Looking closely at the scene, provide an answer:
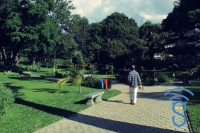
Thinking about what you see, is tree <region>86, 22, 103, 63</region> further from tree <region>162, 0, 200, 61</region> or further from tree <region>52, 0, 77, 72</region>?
tree <region>162, 0, 200, 61</region>

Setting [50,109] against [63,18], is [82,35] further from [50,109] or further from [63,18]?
[50,109]

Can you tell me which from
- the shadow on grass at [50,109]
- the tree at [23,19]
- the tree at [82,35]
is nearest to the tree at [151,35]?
the tree at [82,35]

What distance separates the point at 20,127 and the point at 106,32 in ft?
165

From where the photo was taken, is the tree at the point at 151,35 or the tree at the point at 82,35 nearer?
the tree at the point at 82,35

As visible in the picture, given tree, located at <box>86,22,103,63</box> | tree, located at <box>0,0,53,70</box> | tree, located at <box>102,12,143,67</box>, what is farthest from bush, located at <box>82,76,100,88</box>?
tree, located at <box>102,12,143,67</box>

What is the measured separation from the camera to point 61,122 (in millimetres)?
7879

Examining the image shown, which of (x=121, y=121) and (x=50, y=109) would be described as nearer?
(x=121, y=121)

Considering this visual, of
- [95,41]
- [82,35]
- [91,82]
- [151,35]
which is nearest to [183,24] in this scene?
[91,82]

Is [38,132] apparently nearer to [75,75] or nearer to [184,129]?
[184,129]

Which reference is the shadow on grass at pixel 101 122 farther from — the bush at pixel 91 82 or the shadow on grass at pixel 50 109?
the bush at pixel 91 82

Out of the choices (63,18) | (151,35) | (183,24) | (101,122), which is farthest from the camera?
(151,35)

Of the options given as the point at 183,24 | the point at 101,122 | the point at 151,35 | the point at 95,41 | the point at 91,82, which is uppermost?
the point at 151,35

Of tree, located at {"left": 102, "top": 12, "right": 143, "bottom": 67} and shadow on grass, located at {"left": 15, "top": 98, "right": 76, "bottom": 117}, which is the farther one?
tree, located at {"left": 102, "top": 12, "right": 143, "bottom": 67}

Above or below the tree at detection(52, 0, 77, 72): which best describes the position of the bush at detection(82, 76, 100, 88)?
below
